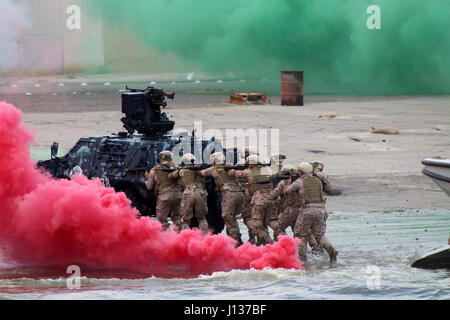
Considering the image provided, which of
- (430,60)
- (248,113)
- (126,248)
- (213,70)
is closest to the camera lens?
(126,248)

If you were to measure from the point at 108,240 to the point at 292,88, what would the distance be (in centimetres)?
2802

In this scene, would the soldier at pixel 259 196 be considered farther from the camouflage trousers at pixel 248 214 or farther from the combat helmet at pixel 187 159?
the combat helmet at pixel 187 159

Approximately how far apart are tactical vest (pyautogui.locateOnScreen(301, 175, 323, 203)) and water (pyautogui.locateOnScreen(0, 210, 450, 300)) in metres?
1.05

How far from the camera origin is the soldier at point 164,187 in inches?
603

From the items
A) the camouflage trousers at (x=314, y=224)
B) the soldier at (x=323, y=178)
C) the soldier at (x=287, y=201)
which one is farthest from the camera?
the soldier at (x=287, y=201)

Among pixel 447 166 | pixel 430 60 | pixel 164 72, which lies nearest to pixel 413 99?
pixel 430 60

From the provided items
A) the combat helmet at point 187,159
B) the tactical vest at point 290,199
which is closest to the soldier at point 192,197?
the combat helmet at point 187,159

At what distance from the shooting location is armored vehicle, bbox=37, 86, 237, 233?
16.2m

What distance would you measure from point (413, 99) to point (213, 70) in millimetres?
26410

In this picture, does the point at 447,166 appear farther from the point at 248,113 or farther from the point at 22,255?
the point at 248,113

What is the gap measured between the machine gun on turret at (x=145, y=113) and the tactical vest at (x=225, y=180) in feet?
7.89

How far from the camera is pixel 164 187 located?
604 inches

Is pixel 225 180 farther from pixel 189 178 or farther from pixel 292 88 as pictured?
pixel 292 88
